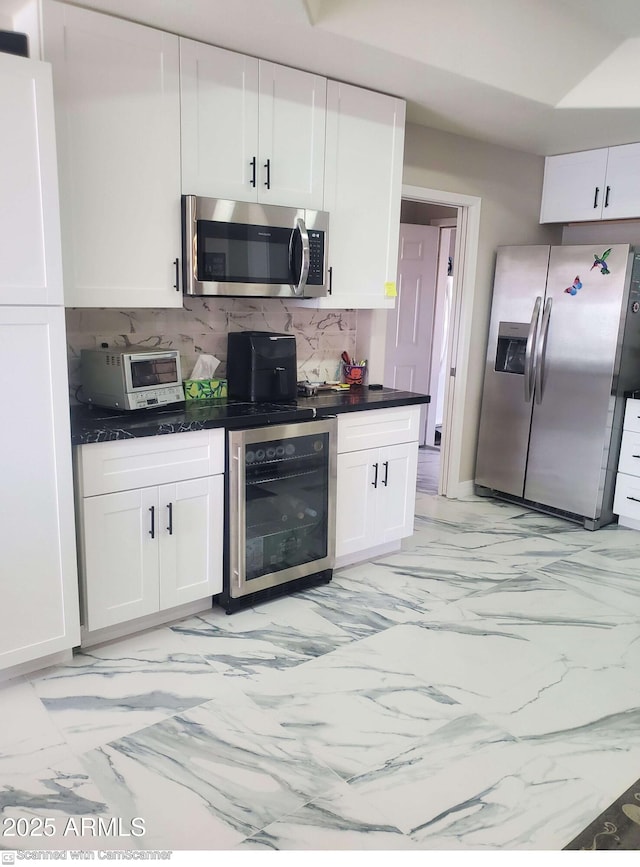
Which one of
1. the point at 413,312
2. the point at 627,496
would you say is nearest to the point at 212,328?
the point at 627,496

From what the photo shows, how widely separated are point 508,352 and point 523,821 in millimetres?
3360

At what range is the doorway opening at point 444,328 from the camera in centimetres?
473

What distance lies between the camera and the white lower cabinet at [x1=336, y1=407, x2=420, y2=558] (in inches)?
138

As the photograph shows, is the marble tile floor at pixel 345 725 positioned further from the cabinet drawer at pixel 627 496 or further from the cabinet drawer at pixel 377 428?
the cabinet drawer at pixel 627 496

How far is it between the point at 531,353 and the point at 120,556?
3022 mm

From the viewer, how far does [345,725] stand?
2.41 m

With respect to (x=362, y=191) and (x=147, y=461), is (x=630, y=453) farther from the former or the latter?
(x=147, y=461)

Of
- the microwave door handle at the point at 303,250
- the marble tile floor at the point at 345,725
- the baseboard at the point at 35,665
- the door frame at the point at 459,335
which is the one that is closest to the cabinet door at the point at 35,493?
the baseboard at the point at 35,665

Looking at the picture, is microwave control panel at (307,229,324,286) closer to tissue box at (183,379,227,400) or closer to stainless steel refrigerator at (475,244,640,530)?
tissue box at (183,379,227,400)

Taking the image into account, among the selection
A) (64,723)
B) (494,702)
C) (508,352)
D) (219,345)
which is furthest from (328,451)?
(508,352)

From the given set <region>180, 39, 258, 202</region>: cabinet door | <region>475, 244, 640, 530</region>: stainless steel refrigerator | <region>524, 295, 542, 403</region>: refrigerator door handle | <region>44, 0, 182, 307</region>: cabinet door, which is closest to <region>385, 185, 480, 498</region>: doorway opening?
<region>475, 244, 640, 530</region>: stainless steel refrigerator

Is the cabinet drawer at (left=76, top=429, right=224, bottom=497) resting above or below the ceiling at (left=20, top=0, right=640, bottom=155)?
below

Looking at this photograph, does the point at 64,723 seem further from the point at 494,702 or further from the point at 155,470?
the point at 494,702

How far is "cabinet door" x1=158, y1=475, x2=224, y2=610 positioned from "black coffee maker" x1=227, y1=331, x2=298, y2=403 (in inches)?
20.9
